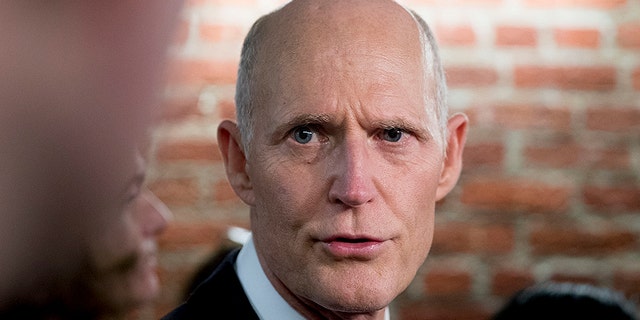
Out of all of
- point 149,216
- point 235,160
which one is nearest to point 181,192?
point 235,160

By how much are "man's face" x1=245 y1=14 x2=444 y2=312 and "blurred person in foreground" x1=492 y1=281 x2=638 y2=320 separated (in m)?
0.86

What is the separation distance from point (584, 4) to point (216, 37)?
884 millimetres

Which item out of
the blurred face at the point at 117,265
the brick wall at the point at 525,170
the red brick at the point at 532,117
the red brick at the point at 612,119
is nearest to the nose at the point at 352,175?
the blurred face at the point at 117,265

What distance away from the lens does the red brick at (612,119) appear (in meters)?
2.14

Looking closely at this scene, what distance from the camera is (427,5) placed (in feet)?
6.73

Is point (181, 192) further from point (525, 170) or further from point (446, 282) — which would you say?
point (525, 170)

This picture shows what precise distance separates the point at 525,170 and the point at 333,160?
1.15 metres

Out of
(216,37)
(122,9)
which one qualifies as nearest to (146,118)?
(122,9)

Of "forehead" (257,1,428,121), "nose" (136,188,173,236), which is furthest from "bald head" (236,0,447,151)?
"nose" (136,188,173,236)

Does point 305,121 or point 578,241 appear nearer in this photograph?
point 305,121

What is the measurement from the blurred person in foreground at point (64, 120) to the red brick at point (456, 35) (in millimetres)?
1944

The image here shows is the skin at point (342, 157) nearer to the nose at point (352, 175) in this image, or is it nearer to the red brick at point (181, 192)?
the nose at point (352, 175)

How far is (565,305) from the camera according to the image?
76.4 inches

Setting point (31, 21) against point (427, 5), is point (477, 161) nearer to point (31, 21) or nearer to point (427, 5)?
point (427, 5)
